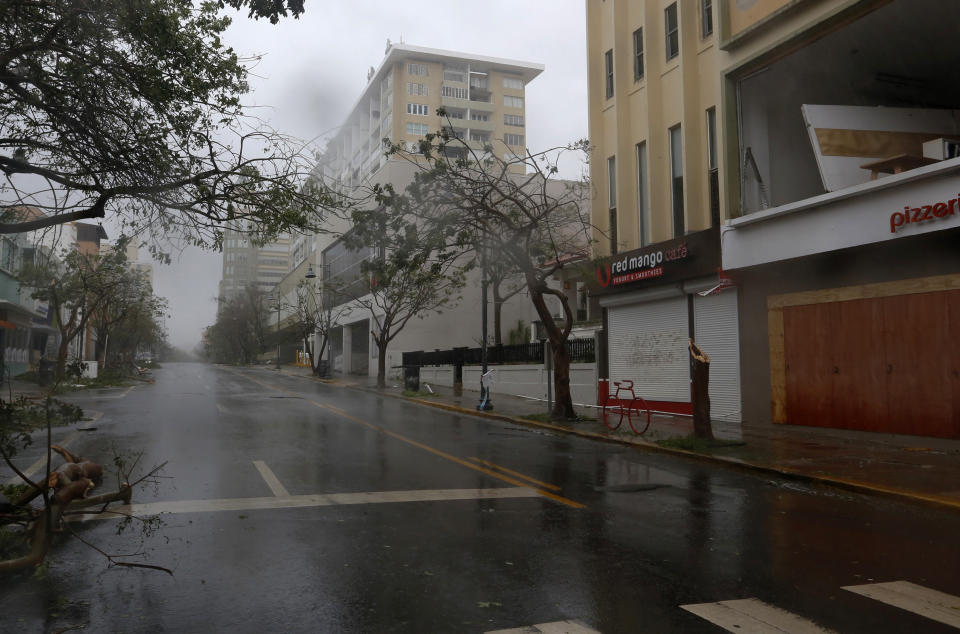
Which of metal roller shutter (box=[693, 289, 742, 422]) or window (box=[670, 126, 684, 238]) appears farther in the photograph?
window (box=[670, 126, 684, 238])

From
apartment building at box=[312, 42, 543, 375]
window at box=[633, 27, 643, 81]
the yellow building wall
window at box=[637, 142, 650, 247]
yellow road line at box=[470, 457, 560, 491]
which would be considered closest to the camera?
yellow road line at box=[470, 457, 560, 491]

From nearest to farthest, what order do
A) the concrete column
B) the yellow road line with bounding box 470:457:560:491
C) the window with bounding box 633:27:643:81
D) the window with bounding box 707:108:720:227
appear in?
the yellow road line with bounding box 470:457:560:491, the window with bounding box 707:108:720:227, the window with bounding box 633:27:643:81, the concrete column

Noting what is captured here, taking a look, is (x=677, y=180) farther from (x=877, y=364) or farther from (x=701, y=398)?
(x=701, y=398)

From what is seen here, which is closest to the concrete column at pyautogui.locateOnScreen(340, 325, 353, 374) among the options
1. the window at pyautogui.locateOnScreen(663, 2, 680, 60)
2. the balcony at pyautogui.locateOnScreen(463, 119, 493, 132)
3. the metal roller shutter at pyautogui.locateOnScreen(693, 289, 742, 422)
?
the balcony at pyautogui.locateOnScreen(463, 119, 493, 132)

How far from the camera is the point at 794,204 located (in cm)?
1448

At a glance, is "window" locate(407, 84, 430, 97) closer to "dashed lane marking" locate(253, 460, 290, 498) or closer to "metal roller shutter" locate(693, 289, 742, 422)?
"metal roller shutter" locate(693, 289, 742, 422)

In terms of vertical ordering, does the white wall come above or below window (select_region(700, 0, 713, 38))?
below

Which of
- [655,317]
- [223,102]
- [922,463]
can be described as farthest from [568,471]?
[655,317]

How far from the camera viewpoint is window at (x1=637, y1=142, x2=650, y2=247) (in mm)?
20577

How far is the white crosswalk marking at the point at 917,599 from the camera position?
430 centimetres

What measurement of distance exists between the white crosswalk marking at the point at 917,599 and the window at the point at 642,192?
16.2m

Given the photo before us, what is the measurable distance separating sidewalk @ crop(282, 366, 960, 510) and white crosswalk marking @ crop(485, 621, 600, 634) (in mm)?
5897

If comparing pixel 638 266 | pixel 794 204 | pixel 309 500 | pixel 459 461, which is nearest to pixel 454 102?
pixel 638 266

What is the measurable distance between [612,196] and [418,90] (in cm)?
6246
